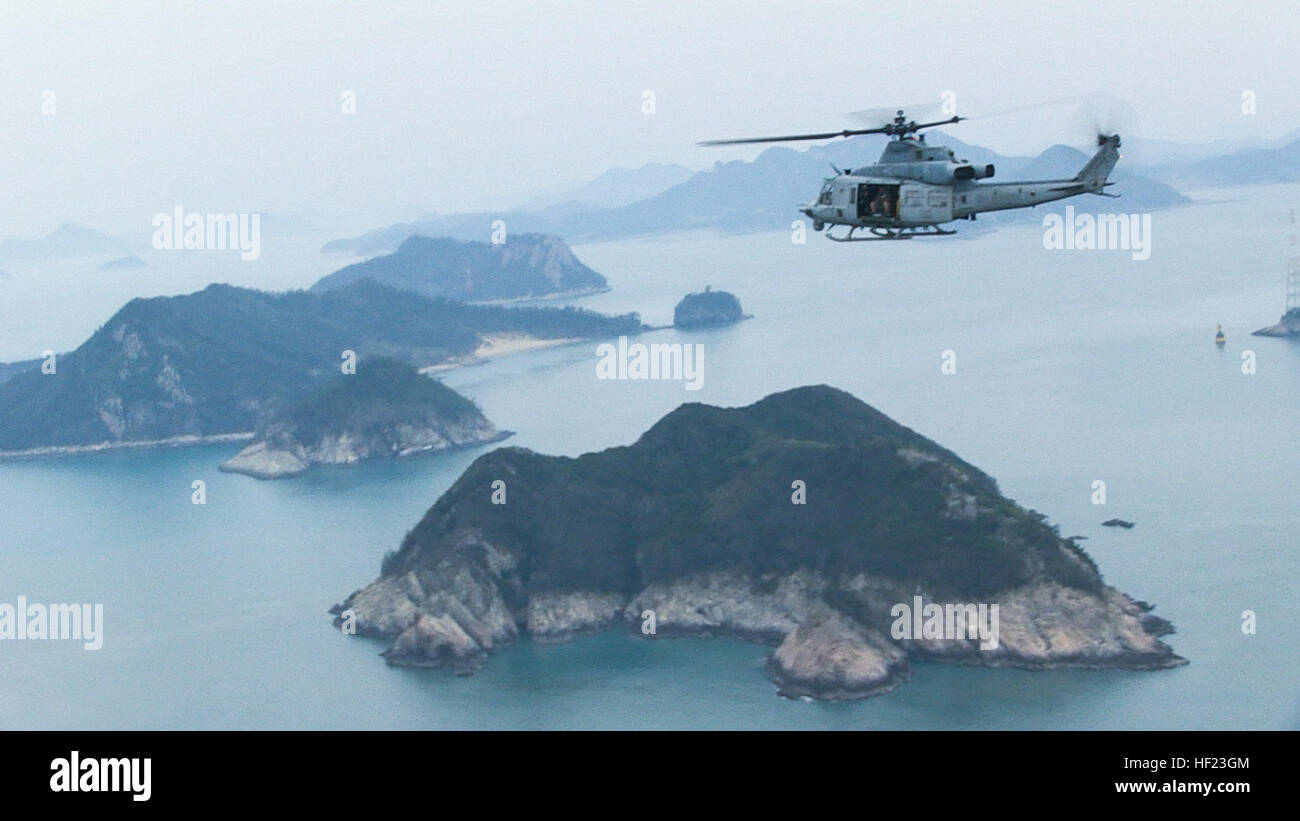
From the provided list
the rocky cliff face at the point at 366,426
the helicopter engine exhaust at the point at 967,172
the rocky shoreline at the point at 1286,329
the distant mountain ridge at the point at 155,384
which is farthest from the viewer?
the distant mountain ridge at the point at 155,384

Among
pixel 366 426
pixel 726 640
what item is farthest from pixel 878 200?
pixel 366 426

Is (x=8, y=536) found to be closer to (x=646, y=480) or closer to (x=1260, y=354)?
(x=646, y=480)

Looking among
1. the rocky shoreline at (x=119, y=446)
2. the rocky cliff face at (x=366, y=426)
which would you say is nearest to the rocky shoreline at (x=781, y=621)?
the rocky cliff face at (x=366, y=426)

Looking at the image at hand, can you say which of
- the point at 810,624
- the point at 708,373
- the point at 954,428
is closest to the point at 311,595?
the point at 810,624

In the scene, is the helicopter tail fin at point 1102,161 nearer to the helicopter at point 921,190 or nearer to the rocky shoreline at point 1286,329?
the helicopter at point 921,190

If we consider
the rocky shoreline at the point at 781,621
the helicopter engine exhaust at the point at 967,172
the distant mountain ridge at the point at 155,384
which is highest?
the distant mountain ridge at the point at 155,384

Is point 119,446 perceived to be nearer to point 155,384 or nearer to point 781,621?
point 155,384

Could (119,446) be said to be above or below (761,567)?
above
